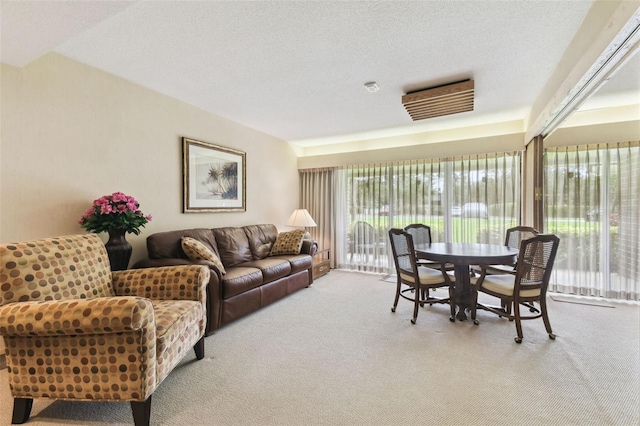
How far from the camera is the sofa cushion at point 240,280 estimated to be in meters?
2.75

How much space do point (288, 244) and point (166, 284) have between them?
7.21 feet

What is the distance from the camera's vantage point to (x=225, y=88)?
120 inches

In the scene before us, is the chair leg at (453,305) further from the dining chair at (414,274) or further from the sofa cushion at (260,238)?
the sofa cushion at (260,238)

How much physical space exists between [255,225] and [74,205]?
7.37 ft

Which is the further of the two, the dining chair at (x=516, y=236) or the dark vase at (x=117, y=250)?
the dining chair at (x=516, y=236)

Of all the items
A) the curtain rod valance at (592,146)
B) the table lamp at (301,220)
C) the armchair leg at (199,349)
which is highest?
the curtain rod valance at (592,146)

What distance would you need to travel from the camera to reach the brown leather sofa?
107 inches

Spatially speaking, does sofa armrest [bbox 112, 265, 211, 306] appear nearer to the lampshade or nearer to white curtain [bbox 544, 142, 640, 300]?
the lampshade

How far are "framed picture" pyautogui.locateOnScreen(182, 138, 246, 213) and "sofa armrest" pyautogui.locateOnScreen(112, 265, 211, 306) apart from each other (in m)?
1.45

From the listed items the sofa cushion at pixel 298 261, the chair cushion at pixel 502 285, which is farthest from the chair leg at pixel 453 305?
the sofa cushion at pixel 298 261

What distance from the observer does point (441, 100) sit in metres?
3.11

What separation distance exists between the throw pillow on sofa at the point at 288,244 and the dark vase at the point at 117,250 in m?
2.01

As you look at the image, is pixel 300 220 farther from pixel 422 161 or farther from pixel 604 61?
pixel 604 61

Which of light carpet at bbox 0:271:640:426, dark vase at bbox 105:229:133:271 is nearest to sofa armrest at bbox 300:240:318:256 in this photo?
light carpet at bbox 0:271:640:426
